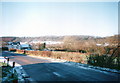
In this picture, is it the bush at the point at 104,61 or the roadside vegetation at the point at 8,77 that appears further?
the bush at the point at 104,61

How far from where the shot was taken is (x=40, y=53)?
826 inches

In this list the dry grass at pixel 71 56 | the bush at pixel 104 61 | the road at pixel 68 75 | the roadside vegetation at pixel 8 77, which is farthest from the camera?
the dry grass at pixel 71 56

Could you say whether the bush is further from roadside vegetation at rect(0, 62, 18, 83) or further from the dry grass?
roadside vegetation at rect(0, 62, 18, 83)

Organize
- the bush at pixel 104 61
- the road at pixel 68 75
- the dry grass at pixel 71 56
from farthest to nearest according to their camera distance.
Answer: the dry grass at pixel 71 56
the bush at pixel 104 61
the road at pixel 68 75

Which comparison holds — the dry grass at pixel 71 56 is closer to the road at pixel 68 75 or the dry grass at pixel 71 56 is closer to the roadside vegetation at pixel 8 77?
the road at pixel 68 75

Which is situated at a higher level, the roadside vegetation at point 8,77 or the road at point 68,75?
the roadside vegetation at point 8,77

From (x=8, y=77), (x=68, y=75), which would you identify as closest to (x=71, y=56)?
(x=68, y=75)

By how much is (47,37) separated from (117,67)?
3473 inches

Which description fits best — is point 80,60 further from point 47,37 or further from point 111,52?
point 47,37

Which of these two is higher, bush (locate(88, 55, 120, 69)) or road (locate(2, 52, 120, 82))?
bush (locate(88, 55, 120, 69))

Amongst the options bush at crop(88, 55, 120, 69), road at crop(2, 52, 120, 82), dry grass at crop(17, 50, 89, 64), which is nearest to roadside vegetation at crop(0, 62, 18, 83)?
road at crop(2, 52, 120, 82)

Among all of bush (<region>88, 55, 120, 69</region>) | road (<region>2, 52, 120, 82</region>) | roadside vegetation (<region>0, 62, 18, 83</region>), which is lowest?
road (<region>2, 52, 120, 82</region>)

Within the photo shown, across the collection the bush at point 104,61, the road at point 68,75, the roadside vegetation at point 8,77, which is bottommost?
the road at point 68,75

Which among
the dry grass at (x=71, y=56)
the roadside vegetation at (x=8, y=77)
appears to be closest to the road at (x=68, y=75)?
the roadside vegetation at (x=8, y=77)
